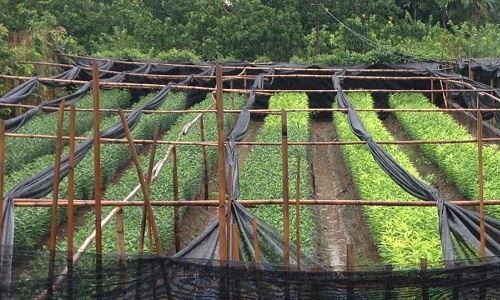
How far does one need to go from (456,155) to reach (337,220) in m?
3.04

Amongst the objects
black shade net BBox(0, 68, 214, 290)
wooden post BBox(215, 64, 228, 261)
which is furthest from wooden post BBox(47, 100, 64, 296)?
wooden post BBox(215, 64, 228, 261)

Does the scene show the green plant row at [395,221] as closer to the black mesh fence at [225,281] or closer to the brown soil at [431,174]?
the brown soil at [431,174]

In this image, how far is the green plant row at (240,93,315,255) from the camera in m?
9.38

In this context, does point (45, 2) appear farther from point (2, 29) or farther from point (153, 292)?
point (153, 292)

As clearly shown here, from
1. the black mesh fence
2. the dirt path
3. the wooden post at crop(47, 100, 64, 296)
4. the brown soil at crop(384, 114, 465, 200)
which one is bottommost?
the black mesh fence

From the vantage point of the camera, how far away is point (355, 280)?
4770 mm

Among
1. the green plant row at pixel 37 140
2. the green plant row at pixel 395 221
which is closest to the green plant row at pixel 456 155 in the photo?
the green plant row at pixel 395 221

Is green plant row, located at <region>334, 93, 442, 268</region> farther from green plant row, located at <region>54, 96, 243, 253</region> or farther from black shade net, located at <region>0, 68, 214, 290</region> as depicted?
black shade net, located at <region>0, 68, 214, 290</region>

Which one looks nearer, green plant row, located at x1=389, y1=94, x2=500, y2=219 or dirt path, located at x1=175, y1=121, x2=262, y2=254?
dirt path, located at x1=175, y1=121, x2=262, y2=254

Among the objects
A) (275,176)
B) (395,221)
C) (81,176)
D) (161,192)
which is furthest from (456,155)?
(81,176)

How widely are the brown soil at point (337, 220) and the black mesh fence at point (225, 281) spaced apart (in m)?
4.05

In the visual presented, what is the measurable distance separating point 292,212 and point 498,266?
518 centimetres

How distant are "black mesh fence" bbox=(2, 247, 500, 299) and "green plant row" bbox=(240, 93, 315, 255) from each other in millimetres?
3628

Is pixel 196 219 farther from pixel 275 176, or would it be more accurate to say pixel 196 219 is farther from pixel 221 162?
pixel 221 162
